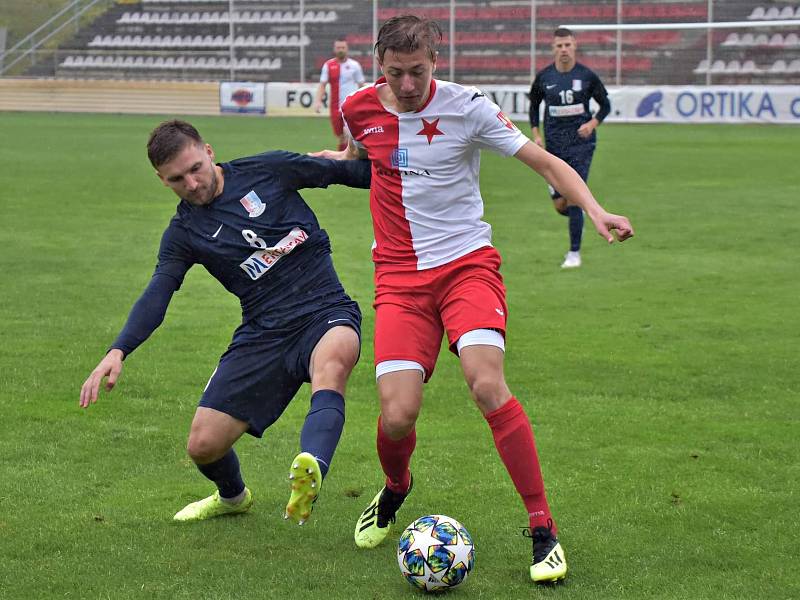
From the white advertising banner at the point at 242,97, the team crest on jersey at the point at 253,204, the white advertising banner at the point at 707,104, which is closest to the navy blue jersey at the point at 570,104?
the team crest on jersey at the point at 253,204

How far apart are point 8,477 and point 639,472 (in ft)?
9.38

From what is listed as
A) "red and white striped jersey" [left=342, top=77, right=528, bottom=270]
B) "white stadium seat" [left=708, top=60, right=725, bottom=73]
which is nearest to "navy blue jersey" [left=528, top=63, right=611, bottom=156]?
"red and white striped jersey" [left=342, top=77, right=528, bottom=270]

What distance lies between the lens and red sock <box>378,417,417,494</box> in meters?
4.59

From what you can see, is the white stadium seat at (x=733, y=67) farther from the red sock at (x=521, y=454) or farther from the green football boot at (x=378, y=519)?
the red sock at (x=521, y=454)

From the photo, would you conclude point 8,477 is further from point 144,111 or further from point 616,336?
point 144,111

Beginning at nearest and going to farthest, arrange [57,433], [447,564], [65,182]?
[447,564], [57,433], [65,182]

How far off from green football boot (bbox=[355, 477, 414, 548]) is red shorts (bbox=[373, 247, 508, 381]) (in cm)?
54

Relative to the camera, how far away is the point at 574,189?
4.42m

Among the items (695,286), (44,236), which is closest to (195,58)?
(44,236)

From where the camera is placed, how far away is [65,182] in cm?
1717

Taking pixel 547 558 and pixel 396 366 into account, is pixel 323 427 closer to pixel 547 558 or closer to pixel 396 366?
Answer: pixel 396 366

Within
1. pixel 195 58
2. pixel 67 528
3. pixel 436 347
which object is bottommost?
pixel 67 528

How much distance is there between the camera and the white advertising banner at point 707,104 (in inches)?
1110

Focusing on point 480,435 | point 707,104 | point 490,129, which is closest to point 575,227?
point 480,435
